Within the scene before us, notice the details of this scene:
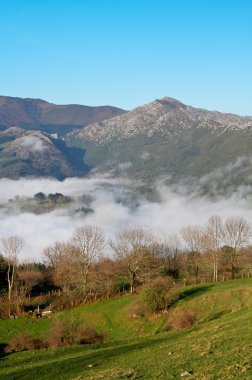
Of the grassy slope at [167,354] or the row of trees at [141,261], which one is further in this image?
the row of trees at [141,261]

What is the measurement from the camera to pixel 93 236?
362 ft

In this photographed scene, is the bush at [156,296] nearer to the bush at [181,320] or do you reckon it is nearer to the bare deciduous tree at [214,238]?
the bush at [181,320]

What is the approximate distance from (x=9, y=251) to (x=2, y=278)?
12415mm

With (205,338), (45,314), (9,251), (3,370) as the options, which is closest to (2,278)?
(9,251)

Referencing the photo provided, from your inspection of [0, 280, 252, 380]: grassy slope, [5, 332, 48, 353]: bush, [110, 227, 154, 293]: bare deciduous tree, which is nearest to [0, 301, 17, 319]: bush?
[0, 280, 252, 380]: grassy slope

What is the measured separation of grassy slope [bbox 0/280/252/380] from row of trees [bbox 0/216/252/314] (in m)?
19.7

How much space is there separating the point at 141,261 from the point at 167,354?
59448 millimetres

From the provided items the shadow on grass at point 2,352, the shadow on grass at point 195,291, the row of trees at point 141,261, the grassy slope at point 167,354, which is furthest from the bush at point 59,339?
the row of trees at point 141,261

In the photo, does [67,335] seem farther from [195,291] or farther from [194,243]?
[194,243]

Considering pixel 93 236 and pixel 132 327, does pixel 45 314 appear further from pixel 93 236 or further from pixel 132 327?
pixel 93 236

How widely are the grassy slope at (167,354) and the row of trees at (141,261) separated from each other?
19728 millimetres

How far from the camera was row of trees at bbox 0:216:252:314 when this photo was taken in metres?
91.8

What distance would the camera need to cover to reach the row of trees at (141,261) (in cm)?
9175

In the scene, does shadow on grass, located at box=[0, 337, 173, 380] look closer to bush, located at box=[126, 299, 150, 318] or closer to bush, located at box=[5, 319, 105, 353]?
bush, located at box=[5, 319, 105, 353]
